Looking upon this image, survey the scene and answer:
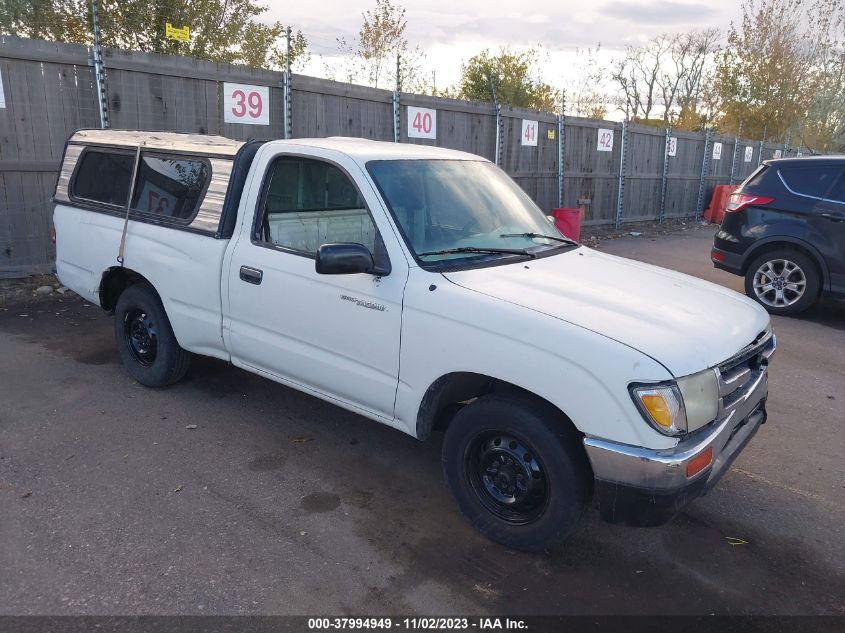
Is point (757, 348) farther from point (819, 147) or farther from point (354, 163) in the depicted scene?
point (819, 147)

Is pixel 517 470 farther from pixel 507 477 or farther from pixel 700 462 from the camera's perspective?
pixel 700 462

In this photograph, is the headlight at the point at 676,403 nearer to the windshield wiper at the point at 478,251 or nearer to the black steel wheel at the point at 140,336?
the windshield wiper at the point at 478,251

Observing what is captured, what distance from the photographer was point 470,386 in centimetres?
351

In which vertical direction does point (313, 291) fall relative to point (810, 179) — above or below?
below

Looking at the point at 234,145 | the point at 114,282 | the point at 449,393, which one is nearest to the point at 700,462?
the point at 449,393

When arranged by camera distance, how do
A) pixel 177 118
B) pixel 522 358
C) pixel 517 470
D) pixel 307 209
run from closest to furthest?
pixel 522 358
pixel 517 470
pixel 307 209
pixel 177 118

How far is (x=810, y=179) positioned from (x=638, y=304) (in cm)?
602

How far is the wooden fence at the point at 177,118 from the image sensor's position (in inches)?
285

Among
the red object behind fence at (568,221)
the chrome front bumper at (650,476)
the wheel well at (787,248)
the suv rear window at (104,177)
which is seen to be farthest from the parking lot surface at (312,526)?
the red object behind fence at (568,221)

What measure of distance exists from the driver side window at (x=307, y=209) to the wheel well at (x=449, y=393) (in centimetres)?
110

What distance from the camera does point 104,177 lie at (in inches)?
199

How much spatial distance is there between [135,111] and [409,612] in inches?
282

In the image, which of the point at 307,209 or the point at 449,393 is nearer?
the point at 449,393

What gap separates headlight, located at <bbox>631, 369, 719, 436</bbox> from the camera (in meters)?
2.68
